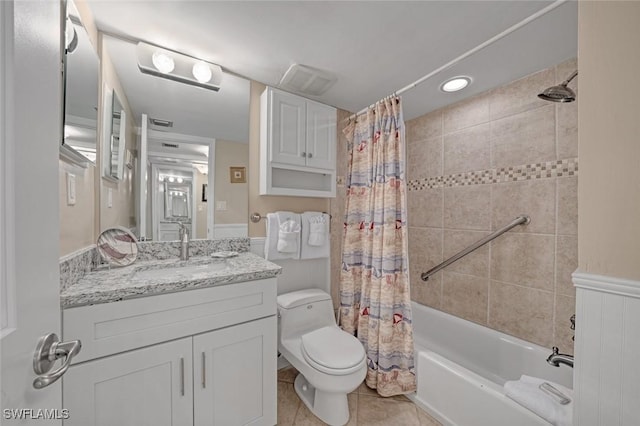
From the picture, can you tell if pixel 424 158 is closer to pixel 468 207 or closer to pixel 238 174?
pixel 468 207

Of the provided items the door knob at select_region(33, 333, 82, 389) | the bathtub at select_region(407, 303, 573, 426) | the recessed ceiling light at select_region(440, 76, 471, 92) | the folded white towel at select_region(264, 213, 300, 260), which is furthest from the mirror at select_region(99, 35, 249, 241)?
the bathtub at select_region(407, 303, 573, 426)

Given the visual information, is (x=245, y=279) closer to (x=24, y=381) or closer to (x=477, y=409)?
(x=24, y=381)

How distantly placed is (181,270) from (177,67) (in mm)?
1253

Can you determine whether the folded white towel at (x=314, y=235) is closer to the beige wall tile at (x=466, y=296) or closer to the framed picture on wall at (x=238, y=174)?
the framed picture on wall at (x=238, y=174)

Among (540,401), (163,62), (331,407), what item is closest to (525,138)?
(540,401)

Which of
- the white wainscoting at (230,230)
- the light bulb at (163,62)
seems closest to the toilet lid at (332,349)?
the white wainscoting at (230,230)

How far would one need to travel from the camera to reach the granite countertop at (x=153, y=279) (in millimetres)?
892

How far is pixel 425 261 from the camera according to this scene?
2.29 metres

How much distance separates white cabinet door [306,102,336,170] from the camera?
6.26 feet

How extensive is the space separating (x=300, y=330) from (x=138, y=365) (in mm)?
958

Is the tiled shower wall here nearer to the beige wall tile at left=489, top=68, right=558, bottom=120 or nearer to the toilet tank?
the beige wall tile at left=489, top=68, right=558, bottom=120

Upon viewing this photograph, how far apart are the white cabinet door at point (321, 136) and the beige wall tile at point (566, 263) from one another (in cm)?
159

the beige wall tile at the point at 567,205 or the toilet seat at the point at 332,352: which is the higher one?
the beige wall tile at the point at 567,205

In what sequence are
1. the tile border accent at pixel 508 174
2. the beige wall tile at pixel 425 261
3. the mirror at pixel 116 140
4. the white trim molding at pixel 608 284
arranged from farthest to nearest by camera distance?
the beige wall tile at pixel 425 261, the tile border accent at pixel 508 174, the mirror at pixel 116 140, the white trim molding at pixel 608 284
